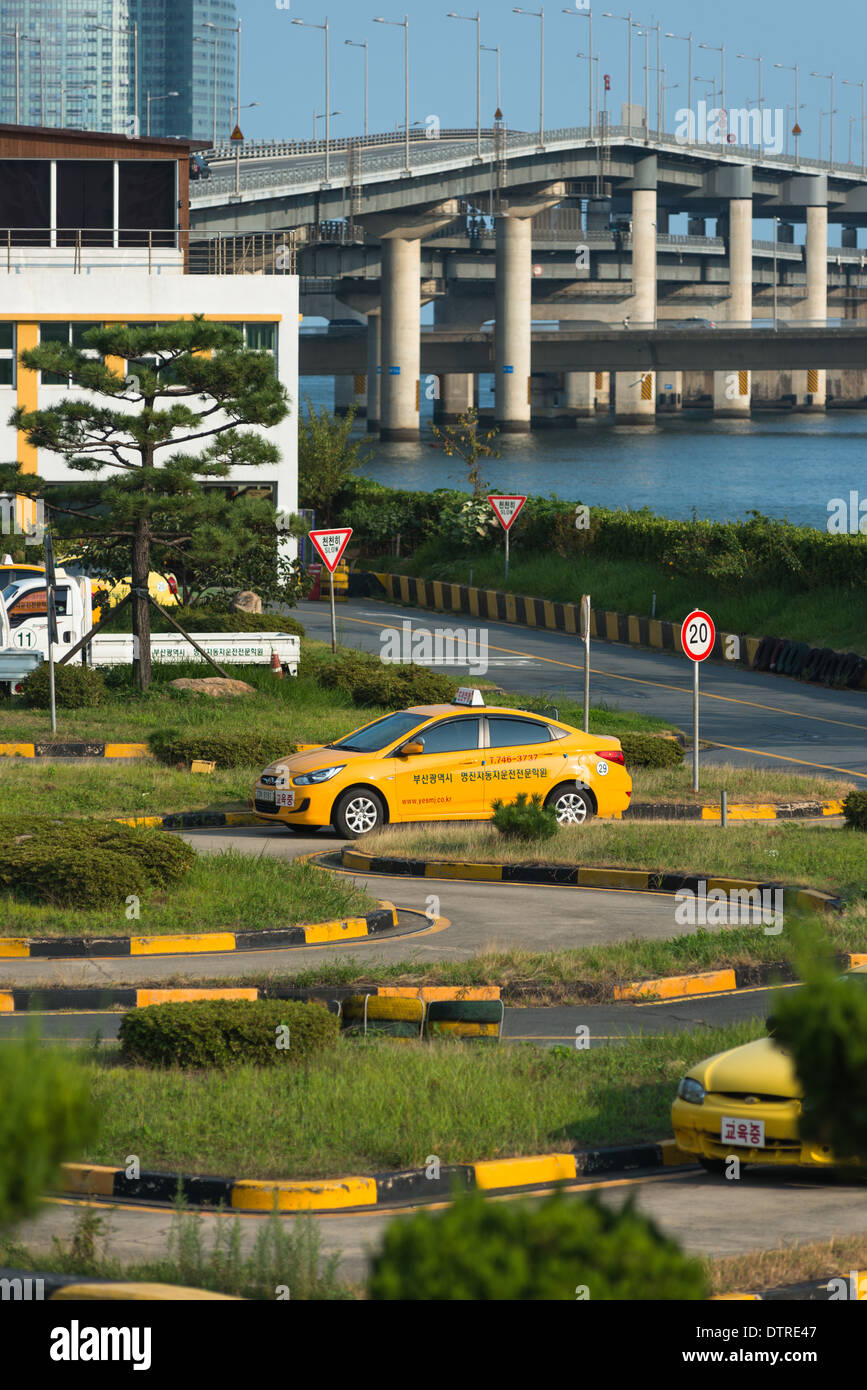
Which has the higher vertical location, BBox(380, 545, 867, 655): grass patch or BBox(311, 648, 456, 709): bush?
BBox(380, 545, 867, 655): grass patch

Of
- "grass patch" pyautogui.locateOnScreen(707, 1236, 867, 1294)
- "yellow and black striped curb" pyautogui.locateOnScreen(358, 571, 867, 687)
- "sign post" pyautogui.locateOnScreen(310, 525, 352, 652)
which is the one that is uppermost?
"sign post" pyautogui.locateOnScreen(310, 525, 352, 652)

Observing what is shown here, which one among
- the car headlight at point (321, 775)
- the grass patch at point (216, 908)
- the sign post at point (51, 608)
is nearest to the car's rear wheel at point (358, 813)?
the car headlight at point (321, 775)

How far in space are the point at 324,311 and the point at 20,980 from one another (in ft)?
526

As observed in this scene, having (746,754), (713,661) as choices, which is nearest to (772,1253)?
(746,754)

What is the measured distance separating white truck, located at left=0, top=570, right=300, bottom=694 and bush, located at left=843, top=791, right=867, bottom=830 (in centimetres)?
1304

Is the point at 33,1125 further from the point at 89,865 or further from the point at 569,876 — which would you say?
the point at 569,876

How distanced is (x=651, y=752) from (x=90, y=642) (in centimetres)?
1010

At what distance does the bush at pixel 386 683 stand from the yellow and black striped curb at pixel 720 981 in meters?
14.2

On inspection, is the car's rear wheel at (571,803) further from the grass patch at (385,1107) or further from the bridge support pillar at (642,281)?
the bridge support pillar at (642,281)

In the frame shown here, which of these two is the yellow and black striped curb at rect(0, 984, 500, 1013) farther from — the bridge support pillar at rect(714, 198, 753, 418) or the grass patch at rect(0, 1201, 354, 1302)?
the bridge support pillar at rect(714, 198, 753, 418)

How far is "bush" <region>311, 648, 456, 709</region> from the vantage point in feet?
96.2

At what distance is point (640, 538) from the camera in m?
45.5

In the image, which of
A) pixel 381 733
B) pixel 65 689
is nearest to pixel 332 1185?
pixel 381 733

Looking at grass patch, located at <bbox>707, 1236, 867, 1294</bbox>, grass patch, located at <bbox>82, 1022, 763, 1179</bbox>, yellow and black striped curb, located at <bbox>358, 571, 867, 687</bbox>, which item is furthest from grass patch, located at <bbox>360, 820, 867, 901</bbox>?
yellow and black striped curb, located at <bbox>358, 571, 867, 687</bbox>
